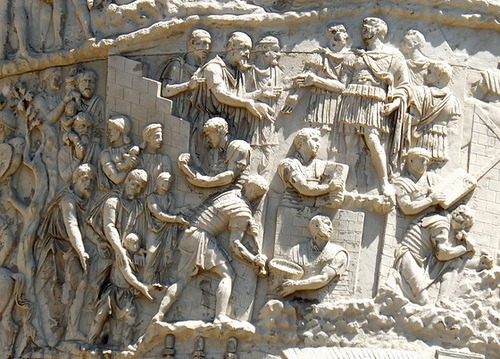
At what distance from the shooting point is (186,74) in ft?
60.9

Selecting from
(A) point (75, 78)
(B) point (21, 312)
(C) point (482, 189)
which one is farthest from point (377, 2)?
(B) point (21, 312)

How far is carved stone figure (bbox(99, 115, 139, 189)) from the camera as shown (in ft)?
60.4

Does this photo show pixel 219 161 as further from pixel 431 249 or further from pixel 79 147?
pixel 431 249

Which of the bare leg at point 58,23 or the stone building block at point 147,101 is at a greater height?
the bare leg at point 58,23

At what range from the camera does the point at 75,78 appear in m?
19.0

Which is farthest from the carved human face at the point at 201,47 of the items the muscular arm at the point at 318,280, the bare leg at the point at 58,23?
the muscular arm at the point at 318,280

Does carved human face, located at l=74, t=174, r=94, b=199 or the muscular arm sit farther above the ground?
carved human face, located at l=74, t=174, r=94, b=199

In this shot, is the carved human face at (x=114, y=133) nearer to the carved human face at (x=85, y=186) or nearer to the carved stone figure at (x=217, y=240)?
the carved human face at (x=85, y=186)

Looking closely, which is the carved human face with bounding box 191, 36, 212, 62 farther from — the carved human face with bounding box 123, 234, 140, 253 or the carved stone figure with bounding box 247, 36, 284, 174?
the carved human face with bounding box 123, 234, 140, 253

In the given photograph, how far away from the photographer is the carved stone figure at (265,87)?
1827cm

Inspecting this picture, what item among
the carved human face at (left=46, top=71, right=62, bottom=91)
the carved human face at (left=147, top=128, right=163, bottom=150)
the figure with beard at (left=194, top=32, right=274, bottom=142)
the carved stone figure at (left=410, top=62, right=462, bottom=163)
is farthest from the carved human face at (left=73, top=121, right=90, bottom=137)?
the carved stone figure at (left=410, top=62, right=462, bottom=163)

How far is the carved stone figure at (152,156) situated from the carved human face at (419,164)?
304 centimetres

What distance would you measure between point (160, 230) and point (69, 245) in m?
1.26

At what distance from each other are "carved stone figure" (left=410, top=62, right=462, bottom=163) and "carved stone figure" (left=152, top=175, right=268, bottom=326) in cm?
213
